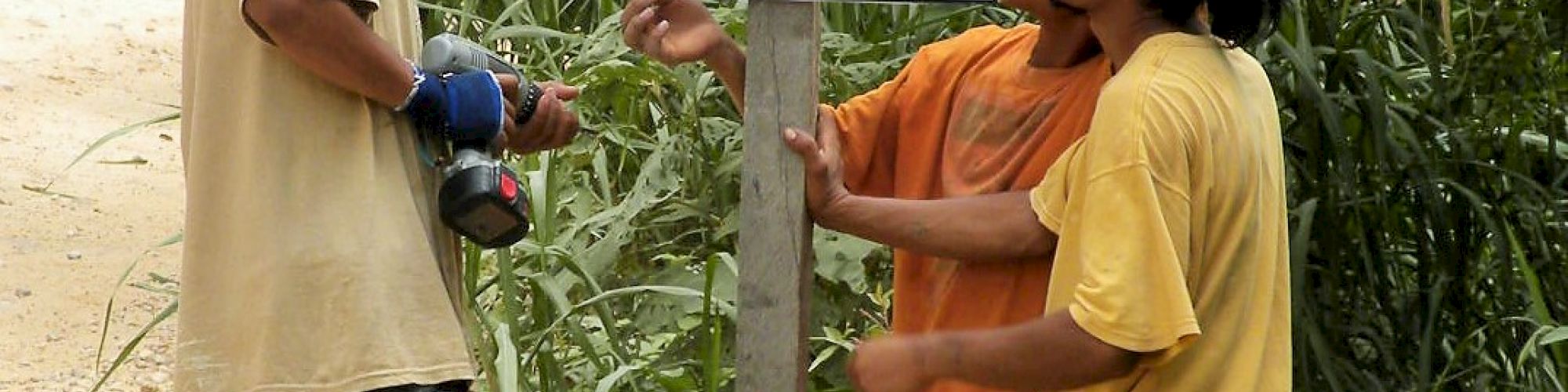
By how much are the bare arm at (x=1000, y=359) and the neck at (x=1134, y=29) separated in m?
0.26

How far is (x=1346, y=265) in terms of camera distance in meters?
3.45

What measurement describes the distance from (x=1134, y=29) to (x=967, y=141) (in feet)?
0.83

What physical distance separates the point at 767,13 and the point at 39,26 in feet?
26.8

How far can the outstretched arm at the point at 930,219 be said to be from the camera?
2.23 m

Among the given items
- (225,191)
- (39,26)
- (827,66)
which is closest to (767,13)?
(225,191)

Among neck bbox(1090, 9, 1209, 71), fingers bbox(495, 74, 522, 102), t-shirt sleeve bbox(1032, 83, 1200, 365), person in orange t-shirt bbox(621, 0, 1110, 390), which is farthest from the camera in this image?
fingers bbox(495, 74, 522, 102)

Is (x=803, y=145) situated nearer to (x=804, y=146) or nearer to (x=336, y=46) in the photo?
(x=804, y=146)

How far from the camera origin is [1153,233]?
6.63 ft

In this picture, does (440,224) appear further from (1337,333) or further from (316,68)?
(1337,333)

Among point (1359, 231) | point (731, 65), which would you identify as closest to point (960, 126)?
point (731, 65)

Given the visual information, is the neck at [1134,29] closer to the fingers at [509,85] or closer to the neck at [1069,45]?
the neck at [1069,45]

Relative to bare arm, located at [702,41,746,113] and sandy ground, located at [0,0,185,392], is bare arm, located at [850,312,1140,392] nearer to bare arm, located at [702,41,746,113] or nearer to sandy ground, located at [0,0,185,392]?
bare arm, located at [702,41,746,113]

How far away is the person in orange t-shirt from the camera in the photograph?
228 cm

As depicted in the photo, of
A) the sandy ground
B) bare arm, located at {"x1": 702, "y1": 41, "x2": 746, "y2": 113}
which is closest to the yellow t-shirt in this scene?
bare arm, located at {"x1": 702, "y1": 41, "x2": 746, "y2": 113}
